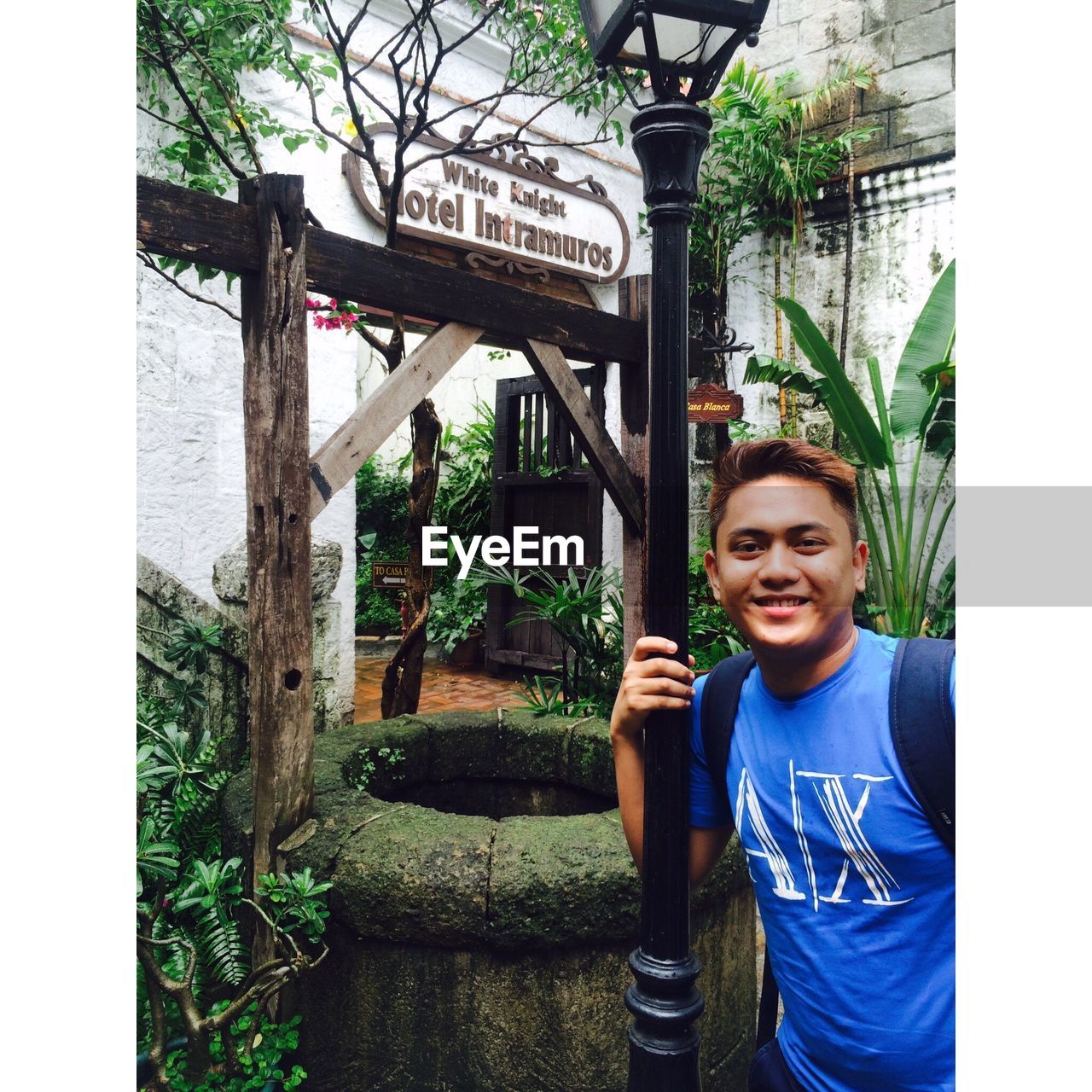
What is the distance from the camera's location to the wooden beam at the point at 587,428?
2420 millimetres

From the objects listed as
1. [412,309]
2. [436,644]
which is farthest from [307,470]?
[436,644]

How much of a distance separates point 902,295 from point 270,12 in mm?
2954

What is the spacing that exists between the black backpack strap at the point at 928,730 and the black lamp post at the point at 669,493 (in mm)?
277

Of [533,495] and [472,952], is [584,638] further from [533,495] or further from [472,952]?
[472,952]

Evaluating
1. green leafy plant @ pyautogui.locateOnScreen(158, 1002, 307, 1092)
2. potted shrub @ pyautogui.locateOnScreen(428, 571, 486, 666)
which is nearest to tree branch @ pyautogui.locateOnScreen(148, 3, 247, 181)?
potted shrub @ pyautogui.locateOnScreen(428, 571, 486, 666)

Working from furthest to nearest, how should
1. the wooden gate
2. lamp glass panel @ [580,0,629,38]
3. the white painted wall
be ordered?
the wooden gate → the white painted wall → lamp glass panel @ [580,0,629,38]

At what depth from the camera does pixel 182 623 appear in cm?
273

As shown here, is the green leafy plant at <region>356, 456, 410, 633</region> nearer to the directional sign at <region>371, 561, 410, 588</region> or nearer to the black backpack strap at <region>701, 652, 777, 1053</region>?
the directional sign at <region>371, 561, 410, 588</region>

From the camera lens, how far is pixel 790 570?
0.94m

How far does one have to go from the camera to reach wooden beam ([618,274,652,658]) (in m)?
2.74

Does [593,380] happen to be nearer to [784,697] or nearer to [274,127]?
[274,127]

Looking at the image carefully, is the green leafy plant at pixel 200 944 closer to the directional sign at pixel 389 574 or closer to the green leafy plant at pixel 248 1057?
the green leafy plant at pixel 248 1057

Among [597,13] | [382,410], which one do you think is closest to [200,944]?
[382,410]

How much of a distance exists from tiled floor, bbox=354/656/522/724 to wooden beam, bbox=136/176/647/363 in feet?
5.46
